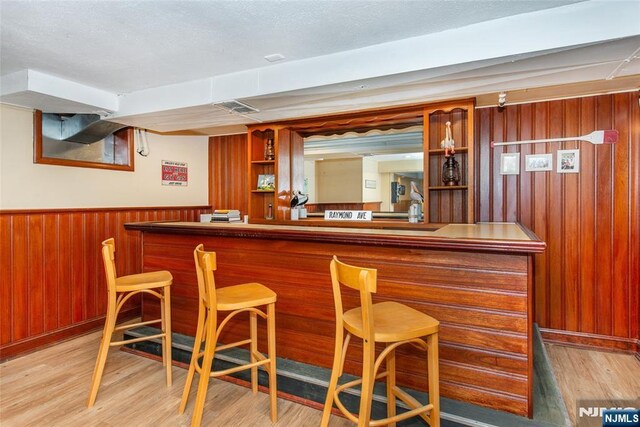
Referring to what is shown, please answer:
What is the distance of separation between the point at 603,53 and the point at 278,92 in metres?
2.02

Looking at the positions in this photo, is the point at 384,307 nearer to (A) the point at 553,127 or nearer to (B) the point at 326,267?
(B) the point at 326,267

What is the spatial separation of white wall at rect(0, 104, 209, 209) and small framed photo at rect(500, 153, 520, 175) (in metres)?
3.74

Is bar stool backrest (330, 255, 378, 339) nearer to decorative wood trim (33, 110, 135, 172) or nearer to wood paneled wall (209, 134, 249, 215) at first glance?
decorative wood trim (33, 110, 135, 172)

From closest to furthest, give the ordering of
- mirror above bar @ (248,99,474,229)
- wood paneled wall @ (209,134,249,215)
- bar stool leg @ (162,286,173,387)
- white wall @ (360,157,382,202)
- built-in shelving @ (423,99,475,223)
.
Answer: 1. bar stool leg @ (162,286,173,387)
2. built-in shelving @ (423,99,475,223)
3. mirror above bar @ (248,99,474,229)
4. white wall @ (360,157,382,202)
5. wood paneled wall @ (209,134,249,215)

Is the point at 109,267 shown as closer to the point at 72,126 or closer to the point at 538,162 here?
the point at 72,126

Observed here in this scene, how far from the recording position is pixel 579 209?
3.20 m

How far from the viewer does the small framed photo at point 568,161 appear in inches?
125

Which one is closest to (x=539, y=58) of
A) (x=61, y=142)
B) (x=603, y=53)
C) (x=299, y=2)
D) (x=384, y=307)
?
(x=603, y=53)

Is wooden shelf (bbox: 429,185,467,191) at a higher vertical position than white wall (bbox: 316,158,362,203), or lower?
lower

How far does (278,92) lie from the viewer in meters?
2.66

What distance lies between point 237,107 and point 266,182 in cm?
146

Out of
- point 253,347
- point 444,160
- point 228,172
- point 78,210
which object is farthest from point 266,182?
point 253,347

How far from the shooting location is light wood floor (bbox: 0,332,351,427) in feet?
6.74

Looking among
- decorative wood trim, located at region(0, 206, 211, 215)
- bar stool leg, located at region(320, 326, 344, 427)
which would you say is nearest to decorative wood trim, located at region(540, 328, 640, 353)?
bar stool leg, located at region(320, 326, 344, 427)
